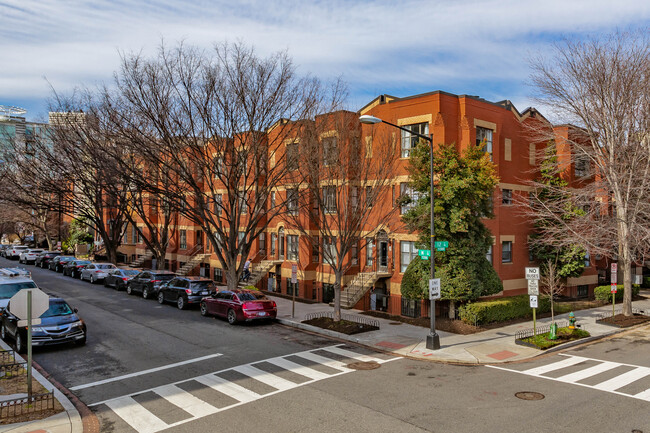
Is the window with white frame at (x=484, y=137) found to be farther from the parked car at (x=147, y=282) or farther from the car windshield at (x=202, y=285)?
the parked car at (x=147, y=282)

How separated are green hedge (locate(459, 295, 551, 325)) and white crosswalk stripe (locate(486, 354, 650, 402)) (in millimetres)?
5293

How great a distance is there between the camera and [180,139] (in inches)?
961

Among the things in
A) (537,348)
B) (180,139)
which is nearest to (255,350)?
(537,348)

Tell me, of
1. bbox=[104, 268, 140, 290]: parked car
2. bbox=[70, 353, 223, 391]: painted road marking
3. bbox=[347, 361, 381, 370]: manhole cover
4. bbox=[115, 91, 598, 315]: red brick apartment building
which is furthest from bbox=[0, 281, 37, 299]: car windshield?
bbox=[347, 361, 381, 370]: manhole cover

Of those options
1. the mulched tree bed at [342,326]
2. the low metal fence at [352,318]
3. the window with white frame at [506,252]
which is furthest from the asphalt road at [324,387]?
the window with white frame at [506,252]

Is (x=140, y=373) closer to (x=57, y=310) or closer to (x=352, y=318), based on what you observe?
(x=57, y=310)

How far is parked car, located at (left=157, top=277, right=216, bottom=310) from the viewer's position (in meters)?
26.5

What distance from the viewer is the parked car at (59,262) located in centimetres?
4738

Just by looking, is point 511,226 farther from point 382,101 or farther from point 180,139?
point 180,139

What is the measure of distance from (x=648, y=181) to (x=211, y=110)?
2237cm

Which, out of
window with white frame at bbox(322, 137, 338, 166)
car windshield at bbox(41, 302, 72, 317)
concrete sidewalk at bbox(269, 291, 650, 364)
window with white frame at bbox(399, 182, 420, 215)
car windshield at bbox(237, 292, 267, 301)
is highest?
window with white frame at bbox(322, 137, 338, 166)

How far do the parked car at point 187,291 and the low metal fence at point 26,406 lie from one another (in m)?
14.9

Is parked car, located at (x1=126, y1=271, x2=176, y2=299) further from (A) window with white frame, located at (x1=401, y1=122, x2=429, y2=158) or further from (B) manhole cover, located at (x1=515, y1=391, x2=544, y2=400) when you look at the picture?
(B) manhole cover, located at (x1=515, y1=391, x2=544, y2=400)

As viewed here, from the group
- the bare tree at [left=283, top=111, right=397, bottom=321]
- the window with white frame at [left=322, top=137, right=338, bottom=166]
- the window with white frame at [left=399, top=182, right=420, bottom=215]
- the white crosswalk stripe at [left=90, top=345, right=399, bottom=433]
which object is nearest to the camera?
the white crosswalk stripe at [left=90, top=345, right=399, bottom=433]
